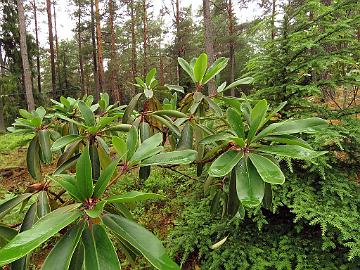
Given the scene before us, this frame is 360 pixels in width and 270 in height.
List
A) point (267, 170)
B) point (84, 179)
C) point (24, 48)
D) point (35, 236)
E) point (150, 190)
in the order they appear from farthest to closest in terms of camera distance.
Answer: point (24, 48) < point (150, 190) < point (267, 170) < point (84, 179) < point (35, 236)

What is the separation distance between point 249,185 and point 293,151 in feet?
0.57

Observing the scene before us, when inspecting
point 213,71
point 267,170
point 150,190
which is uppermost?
point 213,71

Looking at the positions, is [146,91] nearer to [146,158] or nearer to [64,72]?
[146,158]

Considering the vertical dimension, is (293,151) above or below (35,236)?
above

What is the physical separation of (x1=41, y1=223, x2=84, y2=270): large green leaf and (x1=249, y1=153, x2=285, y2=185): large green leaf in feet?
1.60

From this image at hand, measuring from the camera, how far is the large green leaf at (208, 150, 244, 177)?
2.72ft

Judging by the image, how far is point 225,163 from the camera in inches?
34.6

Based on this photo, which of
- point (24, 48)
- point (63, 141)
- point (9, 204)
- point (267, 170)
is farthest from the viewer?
point (24, 48)

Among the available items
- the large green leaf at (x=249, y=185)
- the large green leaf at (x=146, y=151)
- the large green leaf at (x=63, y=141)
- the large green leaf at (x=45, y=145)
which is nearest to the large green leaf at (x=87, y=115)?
the large green leaf at (x=63, y=141)

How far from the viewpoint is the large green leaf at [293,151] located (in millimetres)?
838

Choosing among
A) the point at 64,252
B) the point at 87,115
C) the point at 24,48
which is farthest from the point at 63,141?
the point at 24,48

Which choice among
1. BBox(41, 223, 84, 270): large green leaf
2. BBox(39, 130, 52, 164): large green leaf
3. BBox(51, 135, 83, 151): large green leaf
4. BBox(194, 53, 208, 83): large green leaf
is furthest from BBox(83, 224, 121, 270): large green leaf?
BBox(194, 53, 208, 83): large green leaf

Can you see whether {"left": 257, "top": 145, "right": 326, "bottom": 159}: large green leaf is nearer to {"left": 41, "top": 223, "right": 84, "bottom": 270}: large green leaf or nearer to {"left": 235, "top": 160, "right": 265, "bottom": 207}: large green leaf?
{"left": 235, "top": 160, "right": 265, "bottom": 207}: large green leaf

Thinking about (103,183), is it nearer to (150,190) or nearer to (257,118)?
(257,118)
